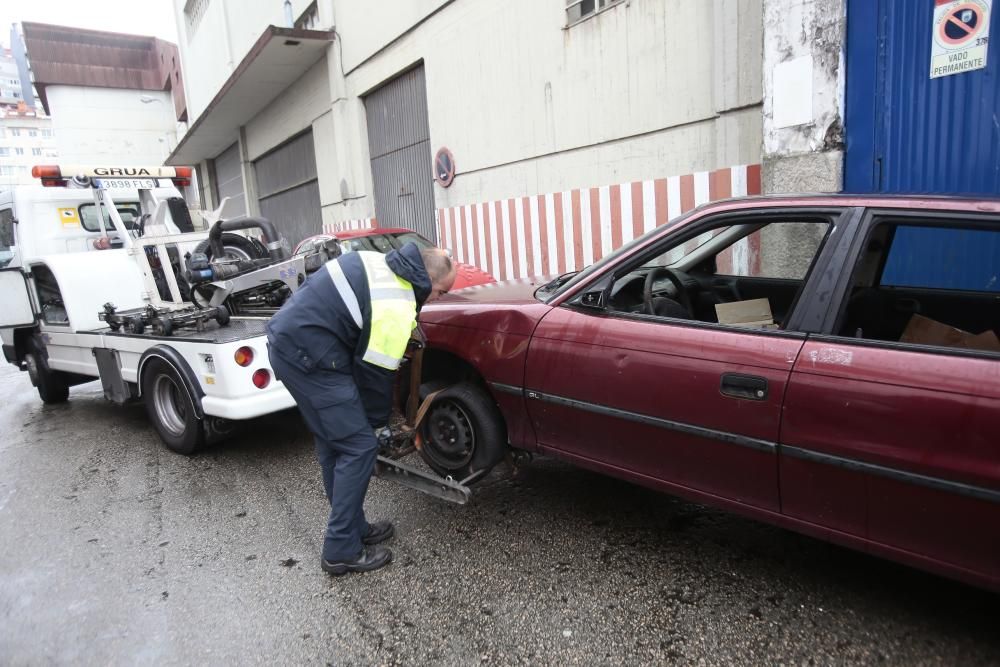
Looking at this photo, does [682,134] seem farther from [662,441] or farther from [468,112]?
[662,441]

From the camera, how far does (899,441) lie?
6.81ft

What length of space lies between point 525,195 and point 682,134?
2.79m

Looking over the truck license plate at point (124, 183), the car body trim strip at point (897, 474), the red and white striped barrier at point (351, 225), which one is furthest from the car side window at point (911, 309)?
the red and white striped barrier at point (351, 225)

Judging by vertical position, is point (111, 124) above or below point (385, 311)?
above

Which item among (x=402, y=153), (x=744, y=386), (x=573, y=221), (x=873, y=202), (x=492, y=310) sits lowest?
(x=744, y=386)

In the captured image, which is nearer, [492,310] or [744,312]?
[744,312]

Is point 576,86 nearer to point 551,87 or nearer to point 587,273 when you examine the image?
point 551,87

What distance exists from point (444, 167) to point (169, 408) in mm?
6685

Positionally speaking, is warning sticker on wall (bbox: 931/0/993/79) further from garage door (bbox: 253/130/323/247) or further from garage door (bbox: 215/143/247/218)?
garage door (bbox: 215/143/247/218)

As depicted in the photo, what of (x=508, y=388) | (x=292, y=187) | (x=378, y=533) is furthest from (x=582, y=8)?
(x=292, y=187)

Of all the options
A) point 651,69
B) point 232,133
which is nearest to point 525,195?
point 651,69

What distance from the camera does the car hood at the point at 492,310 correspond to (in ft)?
10.3

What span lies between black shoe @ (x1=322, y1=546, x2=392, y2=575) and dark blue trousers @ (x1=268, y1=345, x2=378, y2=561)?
27 mm

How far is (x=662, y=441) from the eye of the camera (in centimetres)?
265
